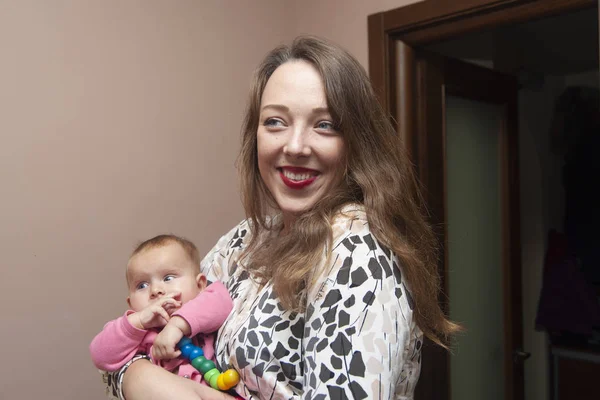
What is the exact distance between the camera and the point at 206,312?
112cm

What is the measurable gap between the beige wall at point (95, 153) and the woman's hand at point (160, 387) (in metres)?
0.50

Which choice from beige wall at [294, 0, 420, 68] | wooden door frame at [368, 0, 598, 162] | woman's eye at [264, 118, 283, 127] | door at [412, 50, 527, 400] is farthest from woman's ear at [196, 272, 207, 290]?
beige wall at [294, 0, 420, 68]

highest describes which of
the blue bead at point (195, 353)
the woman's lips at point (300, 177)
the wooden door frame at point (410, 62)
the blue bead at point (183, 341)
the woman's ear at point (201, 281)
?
the wooden door frame at point (410, 62)

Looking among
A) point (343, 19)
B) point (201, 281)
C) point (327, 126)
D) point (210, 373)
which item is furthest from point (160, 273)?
point (343, 19)

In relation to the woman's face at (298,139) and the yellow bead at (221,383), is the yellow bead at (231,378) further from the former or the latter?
the woman's face at (298,139)

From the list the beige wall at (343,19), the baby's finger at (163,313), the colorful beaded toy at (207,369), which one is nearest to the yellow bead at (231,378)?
the colorful beaded toy at (207,369)

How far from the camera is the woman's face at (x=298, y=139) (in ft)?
3.34

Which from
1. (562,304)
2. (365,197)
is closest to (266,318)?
(365,197)

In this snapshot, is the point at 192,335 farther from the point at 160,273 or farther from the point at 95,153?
the point at 95,153

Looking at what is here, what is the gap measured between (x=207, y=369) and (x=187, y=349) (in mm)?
78

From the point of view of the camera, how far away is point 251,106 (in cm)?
118

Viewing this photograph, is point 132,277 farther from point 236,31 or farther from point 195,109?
point 236,31

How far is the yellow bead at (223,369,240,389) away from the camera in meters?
0.98

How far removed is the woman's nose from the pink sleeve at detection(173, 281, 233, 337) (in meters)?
0.38
